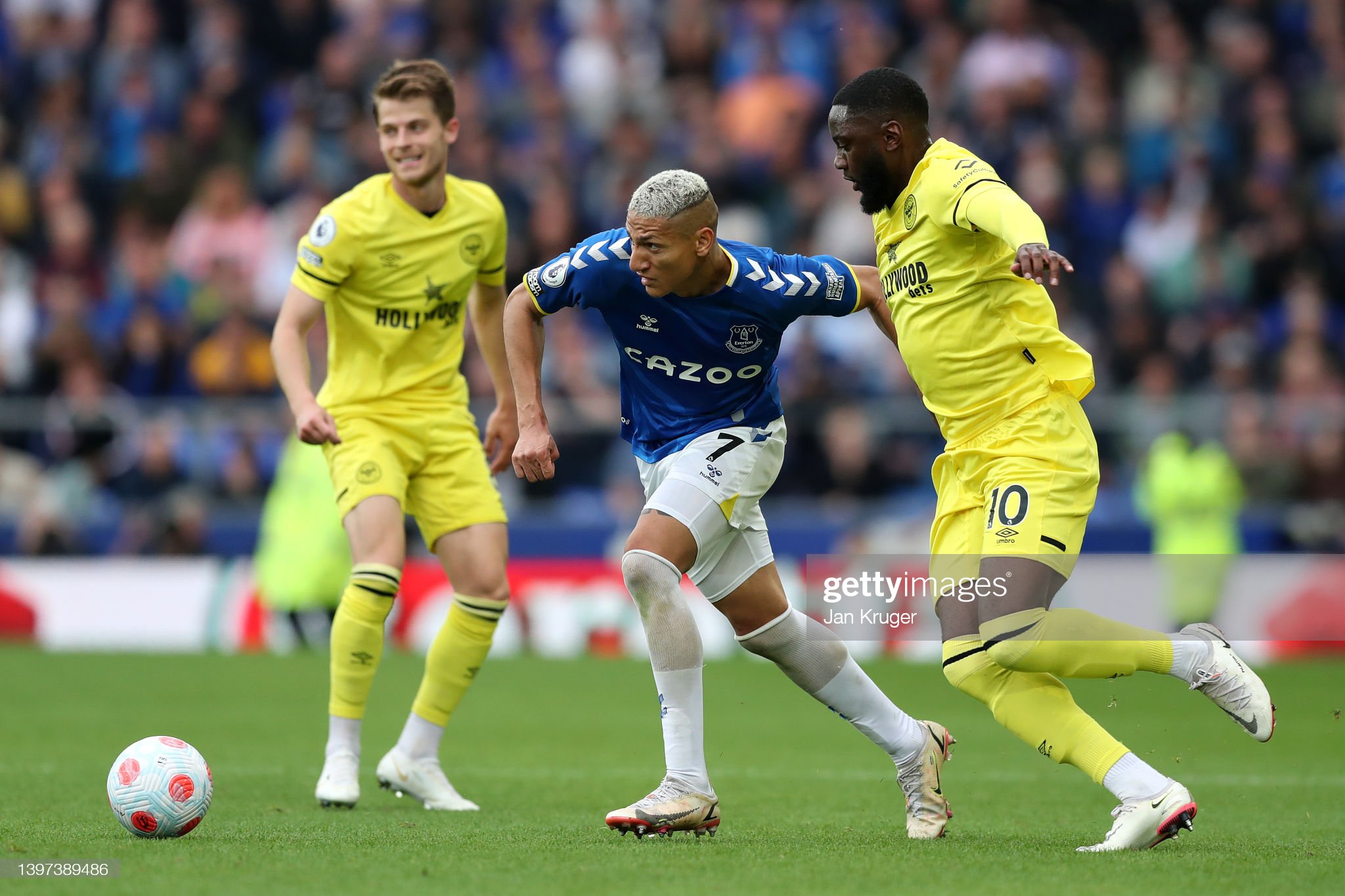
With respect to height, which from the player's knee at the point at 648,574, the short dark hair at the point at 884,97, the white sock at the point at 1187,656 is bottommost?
the white sock at the point at 1187,656

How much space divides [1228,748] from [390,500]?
189 inches

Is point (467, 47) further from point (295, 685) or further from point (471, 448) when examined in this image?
point (471, 448)

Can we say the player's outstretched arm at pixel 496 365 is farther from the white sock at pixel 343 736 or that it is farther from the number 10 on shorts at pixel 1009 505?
the number 10 on shorts at pixel 1009 505

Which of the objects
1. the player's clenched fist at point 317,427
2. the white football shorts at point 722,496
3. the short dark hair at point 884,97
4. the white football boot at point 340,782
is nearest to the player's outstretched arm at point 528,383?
the white football shorts at point 722,496

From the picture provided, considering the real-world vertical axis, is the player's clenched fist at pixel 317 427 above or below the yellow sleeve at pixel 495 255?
below

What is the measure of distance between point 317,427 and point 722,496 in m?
1.60

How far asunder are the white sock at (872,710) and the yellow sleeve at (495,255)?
247 centimetres

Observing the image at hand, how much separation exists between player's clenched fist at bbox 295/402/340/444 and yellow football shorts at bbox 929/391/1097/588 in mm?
2257

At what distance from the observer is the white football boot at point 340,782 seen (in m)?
6.54

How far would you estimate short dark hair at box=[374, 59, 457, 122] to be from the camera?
22.6ft

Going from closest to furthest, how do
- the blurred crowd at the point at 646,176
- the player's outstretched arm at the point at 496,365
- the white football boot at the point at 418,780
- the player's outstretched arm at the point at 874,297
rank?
the player's outstretched arm at the point at 874,297 → the white football boot at the point at 418,780 → the player's outstretched arm at the point at 496,365 → the blurred crowd at the point at 646,176

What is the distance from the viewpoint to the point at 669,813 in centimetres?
548

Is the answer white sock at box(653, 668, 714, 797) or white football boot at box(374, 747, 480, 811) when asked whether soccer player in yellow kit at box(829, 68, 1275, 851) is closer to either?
white sock at box(653, 668, 714, 797)

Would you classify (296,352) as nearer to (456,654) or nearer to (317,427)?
(317,427)
